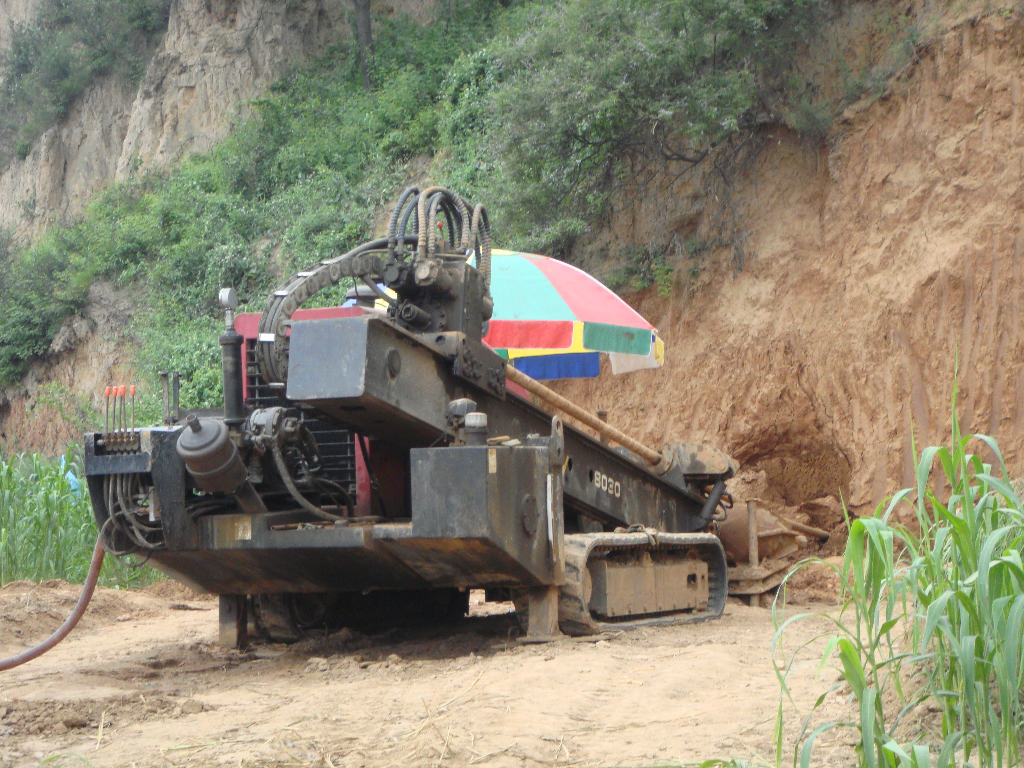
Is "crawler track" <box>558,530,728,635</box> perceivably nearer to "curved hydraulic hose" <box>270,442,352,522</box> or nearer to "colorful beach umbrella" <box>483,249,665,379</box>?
"curved hydraulic hose" <box>270,442,352,522</box>

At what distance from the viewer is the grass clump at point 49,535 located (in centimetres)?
1010

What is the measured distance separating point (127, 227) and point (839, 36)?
50.0ft

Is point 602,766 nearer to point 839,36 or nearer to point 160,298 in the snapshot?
point 839,36

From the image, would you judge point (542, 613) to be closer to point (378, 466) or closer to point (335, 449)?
point (378, 466)

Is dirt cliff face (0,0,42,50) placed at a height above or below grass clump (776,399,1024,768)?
above

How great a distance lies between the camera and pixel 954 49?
40.9 ft

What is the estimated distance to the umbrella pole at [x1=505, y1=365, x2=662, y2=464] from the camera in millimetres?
6847

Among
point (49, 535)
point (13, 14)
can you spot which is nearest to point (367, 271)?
point (49, 535)

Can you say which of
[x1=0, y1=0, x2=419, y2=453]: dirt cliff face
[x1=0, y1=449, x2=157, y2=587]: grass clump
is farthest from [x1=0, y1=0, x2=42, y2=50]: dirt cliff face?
[x1=0, y1=449, x2=157, y2=587]: grass clump

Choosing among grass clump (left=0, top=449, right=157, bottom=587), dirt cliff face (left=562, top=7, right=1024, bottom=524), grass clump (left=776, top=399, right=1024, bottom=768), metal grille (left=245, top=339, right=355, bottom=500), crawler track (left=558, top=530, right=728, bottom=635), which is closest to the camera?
grass clump (left=776, top=399, right=1024, bottom=768)

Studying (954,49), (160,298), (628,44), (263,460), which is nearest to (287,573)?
(263,460)

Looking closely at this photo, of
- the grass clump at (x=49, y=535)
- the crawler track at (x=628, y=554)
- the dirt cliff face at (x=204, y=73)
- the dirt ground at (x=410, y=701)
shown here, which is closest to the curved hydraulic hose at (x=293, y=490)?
the dirt ground at (x=410, y=701)

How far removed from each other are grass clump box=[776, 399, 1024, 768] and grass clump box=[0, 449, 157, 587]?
7964mm

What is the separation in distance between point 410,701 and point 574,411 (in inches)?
121
